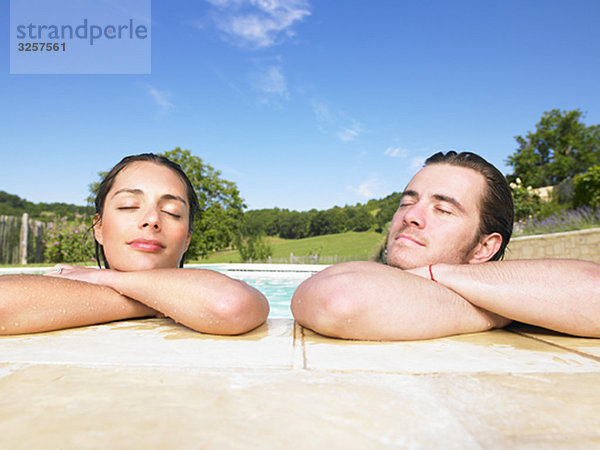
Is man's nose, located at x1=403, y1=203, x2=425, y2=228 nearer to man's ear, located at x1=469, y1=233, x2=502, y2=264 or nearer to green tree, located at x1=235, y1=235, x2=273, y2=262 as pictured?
man's ear, located at x1=469, y1=233, x2=502, y2=264

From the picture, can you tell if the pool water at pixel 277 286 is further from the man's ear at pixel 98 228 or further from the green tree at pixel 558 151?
the green tree at pixel 558 151

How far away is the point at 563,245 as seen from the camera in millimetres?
8656

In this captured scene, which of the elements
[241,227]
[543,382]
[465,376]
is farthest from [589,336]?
[241,227]

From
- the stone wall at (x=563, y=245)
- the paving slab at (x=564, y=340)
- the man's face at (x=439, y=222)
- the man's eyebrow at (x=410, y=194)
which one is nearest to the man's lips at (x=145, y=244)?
the man's face at (x=439, y=222)

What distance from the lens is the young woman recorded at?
1.64m

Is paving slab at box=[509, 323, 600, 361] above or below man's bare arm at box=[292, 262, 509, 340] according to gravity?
below

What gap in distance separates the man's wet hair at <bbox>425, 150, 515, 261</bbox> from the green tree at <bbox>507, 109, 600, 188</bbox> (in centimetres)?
3321

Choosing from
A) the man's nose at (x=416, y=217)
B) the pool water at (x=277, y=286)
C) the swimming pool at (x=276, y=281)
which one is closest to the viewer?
the man's nose at (x=416, y=217)

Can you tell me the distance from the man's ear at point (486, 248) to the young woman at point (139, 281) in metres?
1.24

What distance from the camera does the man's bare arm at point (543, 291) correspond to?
153cm

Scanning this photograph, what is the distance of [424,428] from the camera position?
2.37 ft

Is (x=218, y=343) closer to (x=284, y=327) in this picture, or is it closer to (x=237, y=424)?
(x=284, y=327)

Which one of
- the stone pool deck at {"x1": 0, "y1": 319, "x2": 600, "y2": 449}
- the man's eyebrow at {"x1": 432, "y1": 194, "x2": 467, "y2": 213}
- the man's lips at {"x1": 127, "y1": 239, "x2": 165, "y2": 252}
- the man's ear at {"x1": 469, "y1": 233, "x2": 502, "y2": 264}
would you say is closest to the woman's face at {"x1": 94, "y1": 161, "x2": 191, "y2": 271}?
the man's lips at {"x1": 127, "y1": 239, "x2": 165, "y2": 252}

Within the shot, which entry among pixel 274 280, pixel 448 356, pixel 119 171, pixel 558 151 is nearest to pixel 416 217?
pixel 448 356
